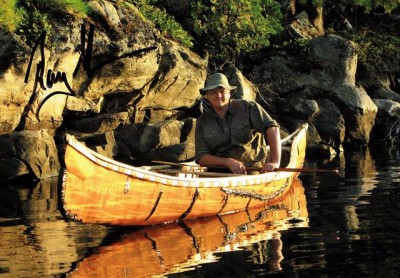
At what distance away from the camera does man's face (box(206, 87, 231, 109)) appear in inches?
480

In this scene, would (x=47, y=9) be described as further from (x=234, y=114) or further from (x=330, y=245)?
(x=330, y=245)

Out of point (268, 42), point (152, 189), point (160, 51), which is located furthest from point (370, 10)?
point (152, 189)

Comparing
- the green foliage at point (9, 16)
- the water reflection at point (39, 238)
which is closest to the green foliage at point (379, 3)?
the green foliage at point (9, 16)

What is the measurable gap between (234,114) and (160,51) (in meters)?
9.96

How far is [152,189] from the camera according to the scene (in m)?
10.8

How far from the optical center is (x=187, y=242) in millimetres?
10047

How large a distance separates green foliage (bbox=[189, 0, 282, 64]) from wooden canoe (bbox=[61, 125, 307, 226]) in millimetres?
14242

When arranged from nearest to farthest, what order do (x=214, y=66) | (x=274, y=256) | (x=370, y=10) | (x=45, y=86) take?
(x=274, y=256) → (x=45, y=86) → (x=214, y=66) → (x=370, y=10)

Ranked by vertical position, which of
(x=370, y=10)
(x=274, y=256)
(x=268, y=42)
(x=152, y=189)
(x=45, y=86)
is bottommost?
(x=274, y=256)

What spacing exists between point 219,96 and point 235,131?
0.66m

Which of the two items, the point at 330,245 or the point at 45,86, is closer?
the point at 330,245

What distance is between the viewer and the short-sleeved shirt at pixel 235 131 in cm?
1248

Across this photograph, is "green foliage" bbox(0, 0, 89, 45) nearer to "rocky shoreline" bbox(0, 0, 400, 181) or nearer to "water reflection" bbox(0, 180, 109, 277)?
"rocky shoreline" bbox(0, 0, 400, 181)

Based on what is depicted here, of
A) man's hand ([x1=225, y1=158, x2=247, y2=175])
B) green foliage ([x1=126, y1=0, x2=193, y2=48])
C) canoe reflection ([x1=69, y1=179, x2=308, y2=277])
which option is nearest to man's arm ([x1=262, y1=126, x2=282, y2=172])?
man's hand ([x1=225, y1=158, x2=247, y2=175])
